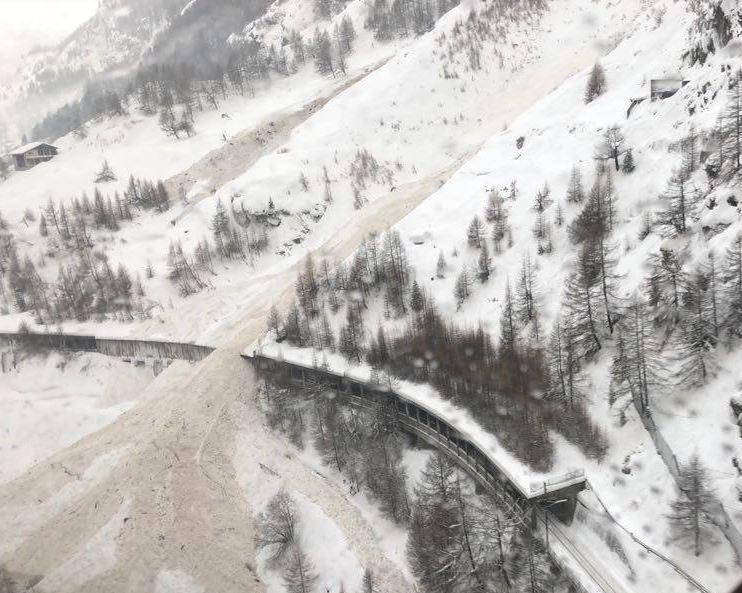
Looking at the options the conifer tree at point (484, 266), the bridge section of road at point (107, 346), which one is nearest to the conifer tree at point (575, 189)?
the conifer tree at point (484, 266)

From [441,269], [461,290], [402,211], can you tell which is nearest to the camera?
[461,290]

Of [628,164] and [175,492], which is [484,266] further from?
[175,492]

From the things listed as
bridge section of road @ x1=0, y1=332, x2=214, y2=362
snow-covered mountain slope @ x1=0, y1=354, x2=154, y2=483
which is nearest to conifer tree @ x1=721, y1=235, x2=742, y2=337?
bridge section of road @ x1=0, y1=332, x2=214, y2=362

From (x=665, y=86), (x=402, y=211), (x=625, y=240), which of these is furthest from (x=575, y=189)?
(x=402, y=211)

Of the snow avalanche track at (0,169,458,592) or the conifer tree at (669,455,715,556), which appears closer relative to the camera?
the conifer tree at (669,455,715,556)

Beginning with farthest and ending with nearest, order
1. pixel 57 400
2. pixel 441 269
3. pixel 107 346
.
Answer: pixel 107 346 < pixel 57 400 < pixel 441 269

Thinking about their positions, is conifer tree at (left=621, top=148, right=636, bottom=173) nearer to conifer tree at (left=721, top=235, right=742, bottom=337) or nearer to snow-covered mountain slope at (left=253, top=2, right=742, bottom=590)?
snow-covered mountain slope at (left=253, top=2, right=742, bottom=590)
